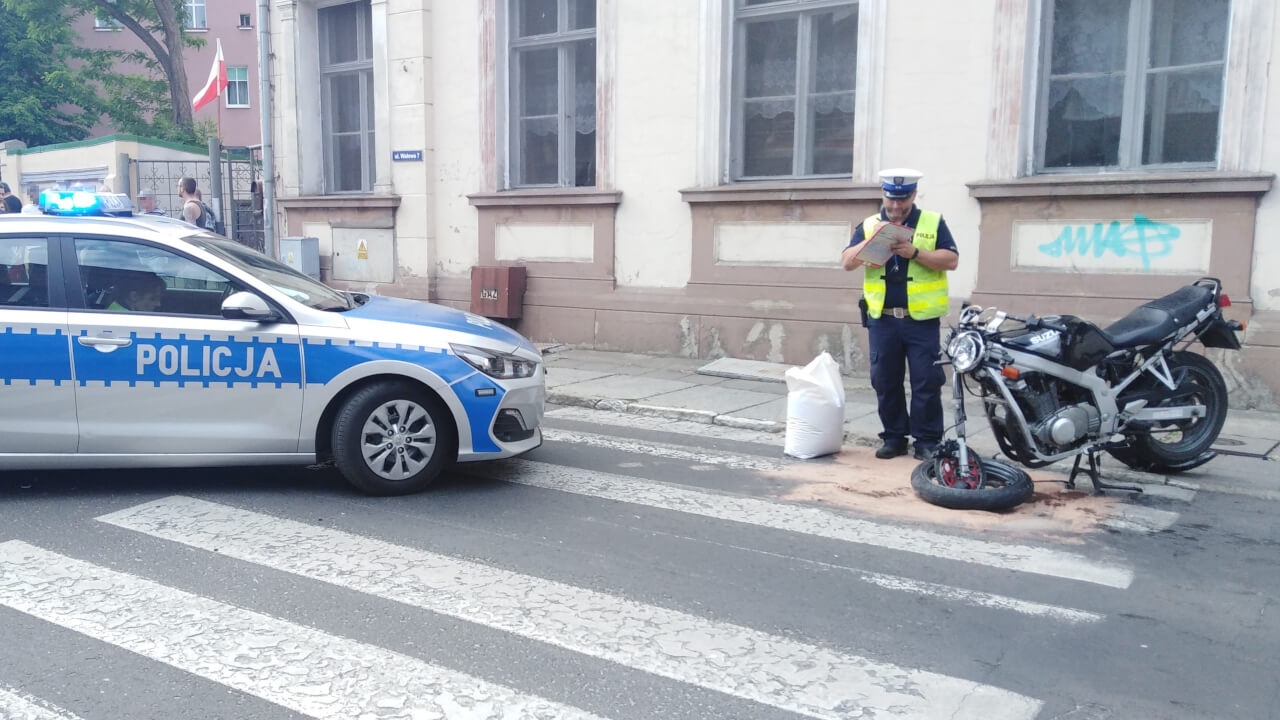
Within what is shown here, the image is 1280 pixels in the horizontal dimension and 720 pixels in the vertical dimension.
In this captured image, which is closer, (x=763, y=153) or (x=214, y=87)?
(x=763, y=153)

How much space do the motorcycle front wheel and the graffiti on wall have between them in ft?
8.65

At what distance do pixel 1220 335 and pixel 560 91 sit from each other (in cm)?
839

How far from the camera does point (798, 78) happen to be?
11148mm

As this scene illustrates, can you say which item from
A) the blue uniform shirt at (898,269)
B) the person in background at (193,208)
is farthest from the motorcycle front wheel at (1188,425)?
the person in background at (193,208)

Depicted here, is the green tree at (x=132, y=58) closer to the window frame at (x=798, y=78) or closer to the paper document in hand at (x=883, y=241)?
the window frame at (x=798, y=78)

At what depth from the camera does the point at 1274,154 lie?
8531 mm

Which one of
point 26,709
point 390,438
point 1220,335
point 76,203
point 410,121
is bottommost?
point 26,709

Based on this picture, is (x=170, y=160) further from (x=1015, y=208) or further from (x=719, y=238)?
(x=1015, y=208)

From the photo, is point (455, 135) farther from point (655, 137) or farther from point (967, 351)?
point (967, 351)

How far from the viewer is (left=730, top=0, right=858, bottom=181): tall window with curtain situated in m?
10.9

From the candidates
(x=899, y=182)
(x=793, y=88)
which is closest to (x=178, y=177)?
(x=793, y=88)

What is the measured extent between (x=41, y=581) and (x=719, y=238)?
7.93 m

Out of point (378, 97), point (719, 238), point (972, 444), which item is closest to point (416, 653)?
point (972, 444)

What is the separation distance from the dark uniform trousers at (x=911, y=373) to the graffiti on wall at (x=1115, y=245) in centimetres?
308
